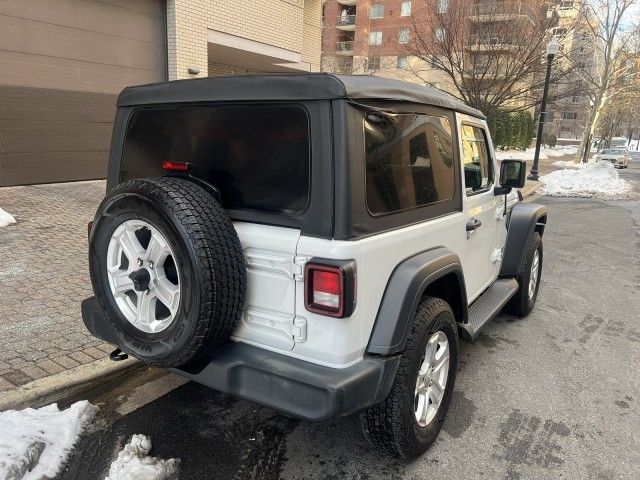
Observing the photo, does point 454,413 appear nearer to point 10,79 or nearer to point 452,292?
point 452,292

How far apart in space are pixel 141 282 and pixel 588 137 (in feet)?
118

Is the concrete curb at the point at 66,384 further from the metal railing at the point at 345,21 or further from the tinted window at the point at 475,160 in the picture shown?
the metal railing at the point at 345,21

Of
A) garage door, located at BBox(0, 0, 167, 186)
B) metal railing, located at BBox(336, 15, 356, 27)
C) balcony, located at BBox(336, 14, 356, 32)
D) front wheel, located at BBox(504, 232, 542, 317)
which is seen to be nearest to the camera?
front wheel, located at BBox(504, 232, 542, 317)

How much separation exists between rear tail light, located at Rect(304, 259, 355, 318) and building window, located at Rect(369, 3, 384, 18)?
57.0m

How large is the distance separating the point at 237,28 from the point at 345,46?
47.3m

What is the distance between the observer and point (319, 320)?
2.20 m

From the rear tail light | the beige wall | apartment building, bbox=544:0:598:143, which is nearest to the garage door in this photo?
the beige wall

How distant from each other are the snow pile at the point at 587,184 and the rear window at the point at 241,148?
1571 cm

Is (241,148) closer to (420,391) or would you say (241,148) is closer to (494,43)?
(420,391)

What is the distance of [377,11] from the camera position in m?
53.7

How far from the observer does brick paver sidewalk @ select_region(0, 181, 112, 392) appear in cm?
346

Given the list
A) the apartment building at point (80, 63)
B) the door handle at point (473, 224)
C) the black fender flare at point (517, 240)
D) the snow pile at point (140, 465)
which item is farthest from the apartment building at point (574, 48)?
the snow pile at point (140, 465)

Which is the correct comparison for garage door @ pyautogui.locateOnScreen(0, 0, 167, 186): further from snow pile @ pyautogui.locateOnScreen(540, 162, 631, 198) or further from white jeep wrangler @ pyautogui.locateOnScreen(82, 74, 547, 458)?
snow pile @ pyautogui.locateOnScreen(540, 162, 631, 198)

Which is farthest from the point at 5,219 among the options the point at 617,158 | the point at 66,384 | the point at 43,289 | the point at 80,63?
the point at 617,158
